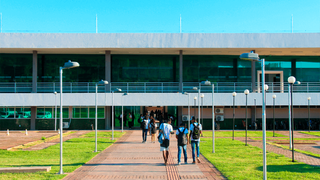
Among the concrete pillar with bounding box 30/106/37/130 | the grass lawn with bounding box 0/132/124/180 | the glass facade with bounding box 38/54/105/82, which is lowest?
the grass lawn with bounding box 0/132/124/180

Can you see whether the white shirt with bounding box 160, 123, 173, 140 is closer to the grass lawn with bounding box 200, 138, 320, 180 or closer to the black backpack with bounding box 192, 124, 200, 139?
the black backpack with bounding box 192, 124, 200, 139

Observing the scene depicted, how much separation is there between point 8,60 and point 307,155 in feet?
126

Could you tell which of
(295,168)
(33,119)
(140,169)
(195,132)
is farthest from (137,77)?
(295,168)

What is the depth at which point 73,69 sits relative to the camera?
1715 inches

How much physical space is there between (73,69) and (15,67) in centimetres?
744

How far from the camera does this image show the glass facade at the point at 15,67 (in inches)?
1698

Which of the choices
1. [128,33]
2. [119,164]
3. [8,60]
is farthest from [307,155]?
[8,60]

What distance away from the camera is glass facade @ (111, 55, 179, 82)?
43.8 meters

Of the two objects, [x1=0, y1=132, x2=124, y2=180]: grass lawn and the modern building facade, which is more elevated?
the modern building facade

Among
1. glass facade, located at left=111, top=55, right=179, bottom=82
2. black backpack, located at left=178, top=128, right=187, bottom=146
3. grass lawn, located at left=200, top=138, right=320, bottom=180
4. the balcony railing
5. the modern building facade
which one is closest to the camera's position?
grass lawn, located at left=200, top=138, right=320, bottom=180

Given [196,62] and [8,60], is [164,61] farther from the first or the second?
[8,60]

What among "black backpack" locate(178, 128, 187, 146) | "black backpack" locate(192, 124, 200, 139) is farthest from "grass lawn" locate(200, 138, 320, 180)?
"black backpack" locate(178, 128, 187, 146)

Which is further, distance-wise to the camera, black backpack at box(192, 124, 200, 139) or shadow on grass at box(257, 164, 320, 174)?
black backpack at box(192, 124, 200, 139)

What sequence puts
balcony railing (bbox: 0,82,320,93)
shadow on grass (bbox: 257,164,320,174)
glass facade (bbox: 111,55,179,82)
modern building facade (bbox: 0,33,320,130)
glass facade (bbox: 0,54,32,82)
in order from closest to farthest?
shadow on grass (bbox: 257,164,320,174), modern building facade (bbox: 0,33,320,130), balcony railing (bbox: 0,82,320,93), glass facade (bbox: 0,54,32,82), glass facade (bbox: 111,55,179,82)
